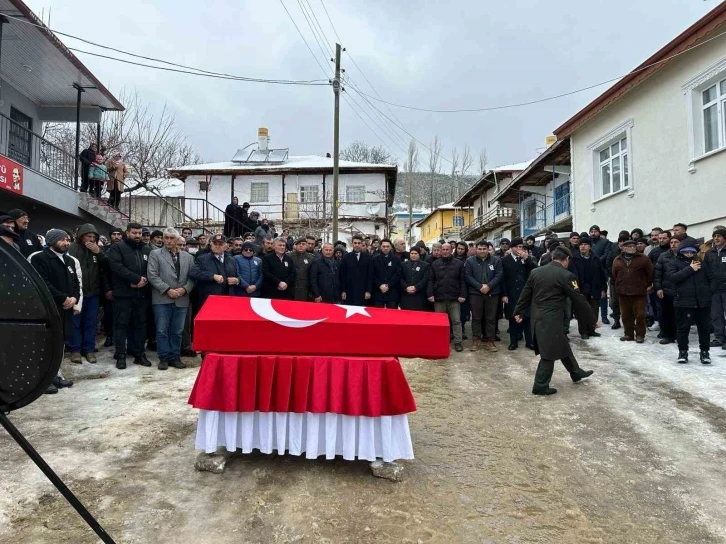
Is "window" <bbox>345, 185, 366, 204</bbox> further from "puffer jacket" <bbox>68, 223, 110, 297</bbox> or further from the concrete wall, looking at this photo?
"puffer jacket" <bbox>68, 223, 110, 297</bbox>

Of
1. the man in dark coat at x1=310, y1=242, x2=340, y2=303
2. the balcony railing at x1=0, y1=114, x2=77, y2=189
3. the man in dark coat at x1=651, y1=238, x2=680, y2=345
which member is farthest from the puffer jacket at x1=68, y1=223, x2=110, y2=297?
the man in dark coat at x1=651, y1=238, x2=680, y2=345

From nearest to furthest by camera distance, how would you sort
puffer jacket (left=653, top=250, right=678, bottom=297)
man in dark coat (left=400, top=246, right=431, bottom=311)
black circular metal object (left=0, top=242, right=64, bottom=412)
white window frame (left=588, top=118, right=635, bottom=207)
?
black circular metal object (left=0, top=242, right=64, bottom=412) < puffer jacket (left=653, top=250, right=678, bottom=297) < man in dark coat (left=400, top=246, right=431, bottom=311) < white window frame (left=588, top=118, right=635, bottom=207)

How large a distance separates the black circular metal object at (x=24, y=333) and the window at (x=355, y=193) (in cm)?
2903

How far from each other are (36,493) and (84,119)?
626 inches

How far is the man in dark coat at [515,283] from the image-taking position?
8508mm

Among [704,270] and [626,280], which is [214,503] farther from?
[626,280]

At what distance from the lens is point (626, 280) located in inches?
328

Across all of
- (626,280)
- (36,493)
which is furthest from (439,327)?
(626,280)

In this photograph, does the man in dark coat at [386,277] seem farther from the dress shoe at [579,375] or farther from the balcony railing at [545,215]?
the balcony railing at [545,215]

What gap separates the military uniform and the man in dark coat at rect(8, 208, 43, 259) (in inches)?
242

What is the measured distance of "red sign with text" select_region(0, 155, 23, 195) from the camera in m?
10.1

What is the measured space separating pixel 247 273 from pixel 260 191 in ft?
78.1

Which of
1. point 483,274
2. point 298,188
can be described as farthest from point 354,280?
point 298,188

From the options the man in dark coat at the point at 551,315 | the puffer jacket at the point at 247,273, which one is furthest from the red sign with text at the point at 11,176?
the man in dark coat at the point at 551,315
